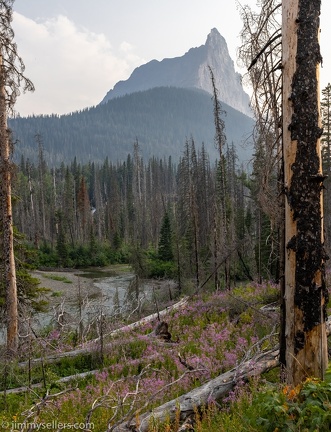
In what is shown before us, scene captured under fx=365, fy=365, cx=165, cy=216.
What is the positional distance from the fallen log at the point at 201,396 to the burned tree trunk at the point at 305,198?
1.31 m

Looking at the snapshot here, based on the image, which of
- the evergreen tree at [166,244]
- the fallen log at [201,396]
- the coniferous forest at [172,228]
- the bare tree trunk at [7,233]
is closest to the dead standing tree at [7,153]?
the bare tree trunk at [7,233]

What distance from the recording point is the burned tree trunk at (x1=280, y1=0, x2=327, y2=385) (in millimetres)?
4117

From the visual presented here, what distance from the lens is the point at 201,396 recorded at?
5027 millimetres

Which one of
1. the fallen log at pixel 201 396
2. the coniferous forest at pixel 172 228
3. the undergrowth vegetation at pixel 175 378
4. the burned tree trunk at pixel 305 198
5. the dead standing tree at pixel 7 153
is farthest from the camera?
the coniferous forest at pixel 172 228

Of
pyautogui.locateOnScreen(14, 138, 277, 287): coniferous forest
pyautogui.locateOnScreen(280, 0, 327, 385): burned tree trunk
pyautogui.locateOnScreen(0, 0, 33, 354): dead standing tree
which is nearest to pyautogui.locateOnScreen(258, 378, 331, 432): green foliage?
pyautogui.locateOnScreen(280, 0, 327, 385): burned tree trunk

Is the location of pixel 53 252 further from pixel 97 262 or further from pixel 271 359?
pixel 271 359

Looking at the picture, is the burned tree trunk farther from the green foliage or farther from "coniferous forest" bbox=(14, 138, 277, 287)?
"coniferous forest" bbox=(14, 138, 277, 287)

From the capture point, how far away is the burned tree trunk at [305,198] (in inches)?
162

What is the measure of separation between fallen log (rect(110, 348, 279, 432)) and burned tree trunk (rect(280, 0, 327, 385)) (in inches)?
51.7

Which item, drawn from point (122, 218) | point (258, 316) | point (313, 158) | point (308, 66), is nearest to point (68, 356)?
point (258, 316)

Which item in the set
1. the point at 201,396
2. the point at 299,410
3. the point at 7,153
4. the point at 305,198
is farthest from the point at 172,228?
the point at 299,410

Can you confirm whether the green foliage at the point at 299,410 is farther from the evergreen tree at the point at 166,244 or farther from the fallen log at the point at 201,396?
the evergreen tree at the point at 166,244

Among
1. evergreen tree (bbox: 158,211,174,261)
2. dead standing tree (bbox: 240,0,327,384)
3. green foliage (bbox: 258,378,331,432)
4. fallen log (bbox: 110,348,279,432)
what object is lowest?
evergreen tree (bbox: 158,211,174,261)

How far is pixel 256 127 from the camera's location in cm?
573
